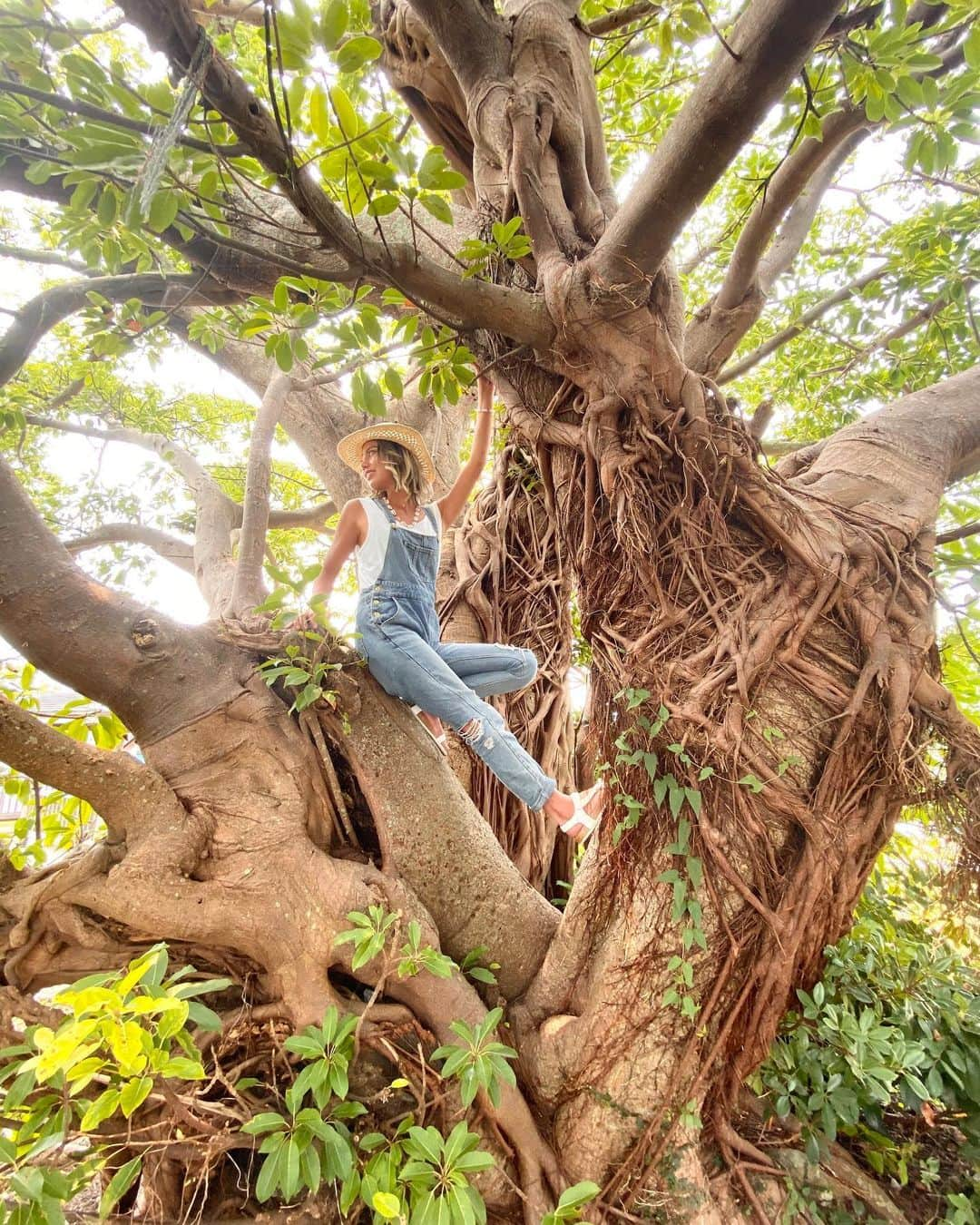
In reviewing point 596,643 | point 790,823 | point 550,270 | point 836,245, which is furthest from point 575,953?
point 836,245

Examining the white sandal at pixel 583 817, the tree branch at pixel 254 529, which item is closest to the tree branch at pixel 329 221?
the tree branch at pixel 254 529

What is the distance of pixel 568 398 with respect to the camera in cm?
202

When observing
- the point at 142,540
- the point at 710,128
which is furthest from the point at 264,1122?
the point at 142,540

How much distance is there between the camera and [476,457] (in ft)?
7.29

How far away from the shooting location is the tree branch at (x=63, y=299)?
1644 millimetres

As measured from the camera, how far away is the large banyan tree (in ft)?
4.21

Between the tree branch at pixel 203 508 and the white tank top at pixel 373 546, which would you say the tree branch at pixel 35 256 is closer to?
the white tank top at pixel 373 546

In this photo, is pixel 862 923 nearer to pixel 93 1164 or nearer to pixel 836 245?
pixel 93 1164

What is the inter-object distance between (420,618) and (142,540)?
254 centimetres

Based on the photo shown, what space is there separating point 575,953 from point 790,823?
673 mm

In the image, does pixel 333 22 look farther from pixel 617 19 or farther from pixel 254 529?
pixel 617 19

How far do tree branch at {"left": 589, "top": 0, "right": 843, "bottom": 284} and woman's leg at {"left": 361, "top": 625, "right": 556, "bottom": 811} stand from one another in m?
1.18

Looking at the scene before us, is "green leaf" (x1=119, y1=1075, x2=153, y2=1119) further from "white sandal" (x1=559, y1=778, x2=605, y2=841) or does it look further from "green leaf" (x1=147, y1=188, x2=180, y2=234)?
"green leaf" (x1=147, y1=188, x2=180, y2=234)

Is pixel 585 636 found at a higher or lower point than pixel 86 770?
higher
